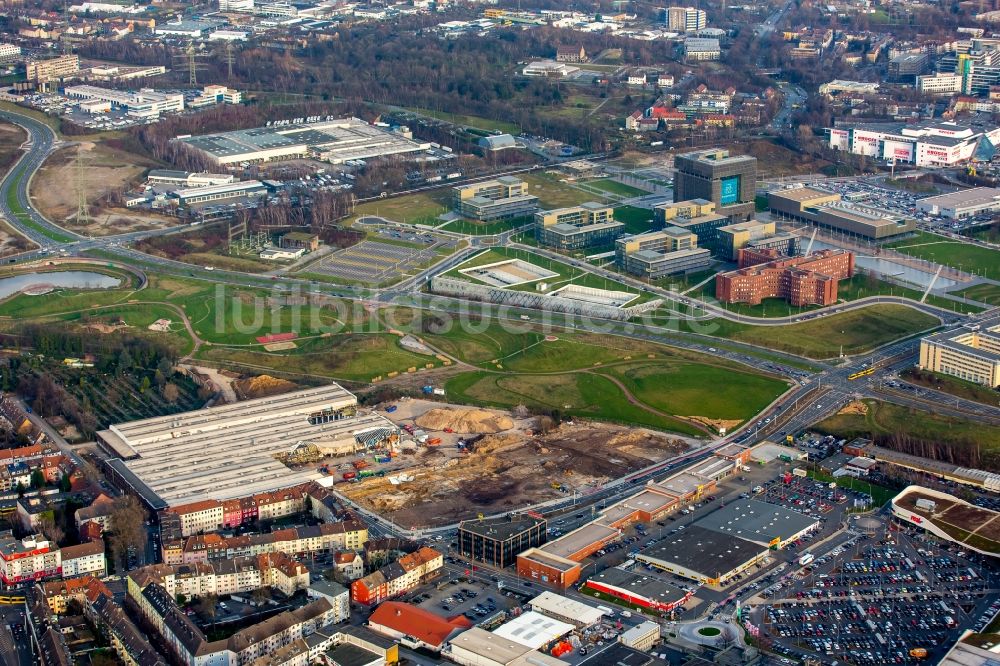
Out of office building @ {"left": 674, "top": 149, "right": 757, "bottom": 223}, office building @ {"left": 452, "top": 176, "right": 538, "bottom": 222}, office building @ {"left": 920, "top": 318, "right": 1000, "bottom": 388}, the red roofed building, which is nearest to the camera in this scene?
the red roofed building

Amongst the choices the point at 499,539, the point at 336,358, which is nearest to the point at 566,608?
the point at 499,539

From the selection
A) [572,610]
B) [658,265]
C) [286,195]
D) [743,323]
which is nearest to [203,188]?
[286,195]

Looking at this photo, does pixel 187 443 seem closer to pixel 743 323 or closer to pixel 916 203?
pixel 743 323

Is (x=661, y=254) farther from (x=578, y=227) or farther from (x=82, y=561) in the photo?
(x=82, y=561)

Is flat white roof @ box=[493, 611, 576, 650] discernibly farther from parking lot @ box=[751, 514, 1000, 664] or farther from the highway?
the highway

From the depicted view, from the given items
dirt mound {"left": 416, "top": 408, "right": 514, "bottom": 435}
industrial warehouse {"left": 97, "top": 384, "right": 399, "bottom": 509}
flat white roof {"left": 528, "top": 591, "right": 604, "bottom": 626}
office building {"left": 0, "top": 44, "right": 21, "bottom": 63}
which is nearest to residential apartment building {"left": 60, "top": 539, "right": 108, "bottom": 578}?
industrial warehouse {"left": 97, "top": 384, "right": 399, "bottom": 509}
